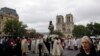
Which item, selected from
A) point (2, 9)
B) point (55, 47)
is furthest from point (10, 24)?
point (55, 47)

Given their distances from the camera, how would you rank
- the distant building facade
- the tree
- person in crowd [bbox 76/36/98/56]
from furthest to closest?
the distant building facade, the tree, person in crowd [bbox 76/36/98/56]

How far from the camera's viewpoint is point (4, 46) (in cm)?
2506

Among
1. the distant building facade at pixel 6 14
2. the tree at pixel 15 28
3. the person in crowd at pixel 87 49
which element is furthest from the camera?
the distant building facade at pixel 6 14

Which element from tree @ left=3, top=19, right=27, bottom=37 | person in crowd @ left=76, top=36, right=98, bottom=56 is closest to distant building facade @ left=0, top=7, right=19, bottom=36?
tree @ left=3, top=19, right=27, bottom=37

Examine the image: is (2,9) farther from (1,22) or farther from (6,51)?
(6,51)

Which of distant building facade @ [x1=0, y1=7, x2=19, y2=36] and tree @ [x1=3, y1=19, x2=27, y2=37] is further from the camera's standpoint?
distant building facade @ [x1=0, y1=7, x2=19, y2=36]

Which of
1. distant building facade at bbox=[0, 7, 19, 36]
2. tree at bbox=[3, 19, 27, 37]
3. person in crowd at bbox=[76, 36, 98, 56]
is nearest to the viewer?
person in crowd at bbox=[76, 36, 98, 56]

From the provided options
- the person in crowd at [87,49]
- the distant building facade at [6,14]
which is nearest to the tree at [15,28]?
the distant building facade at [6,14]

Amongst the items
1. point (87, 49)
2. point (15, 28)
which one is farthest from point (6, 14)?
point (87, 49)

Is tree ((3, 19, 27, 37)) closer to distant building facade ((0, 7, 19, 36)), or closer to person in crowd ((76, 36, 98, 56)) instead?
distant building facade ((0, 7, 19, 36))

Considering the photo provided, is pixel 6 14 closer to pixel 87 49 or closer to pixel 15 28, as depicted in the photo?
pixel 15 28

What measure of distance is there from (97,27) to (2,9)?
48.7m

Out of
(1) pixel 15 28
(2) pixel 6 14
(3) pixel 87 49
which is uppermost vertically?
(2) pixel 6 14

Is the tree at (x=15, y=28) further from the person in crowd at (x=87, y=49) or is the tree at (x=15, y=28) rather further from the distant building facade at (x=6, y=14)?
the person in crowd at (x=87, y=49)
